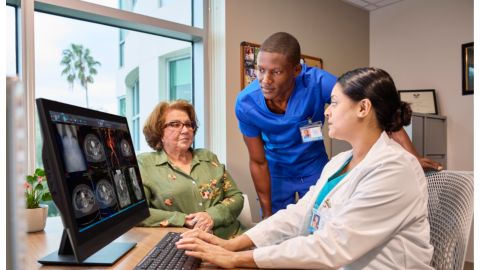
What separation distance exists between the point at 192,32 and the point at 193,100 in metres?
0.53

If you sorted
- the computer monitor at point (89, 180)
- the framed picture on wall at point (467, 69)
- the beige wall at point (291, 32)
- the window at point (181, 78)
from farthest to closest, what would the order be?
the framed picture on wall at point (467, 69) → the window at point (181, 78) → the beige wall at point (291, 32) → the computer monitor at point (89, 180)

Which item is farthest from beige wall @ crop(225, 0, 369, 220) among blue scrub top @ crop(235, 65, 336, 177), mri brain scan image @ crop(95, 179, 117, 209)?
mri brain scan image @ crop(95, 179, 117, 209)

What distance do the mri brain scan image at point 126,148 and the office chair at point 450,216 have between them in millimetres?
944

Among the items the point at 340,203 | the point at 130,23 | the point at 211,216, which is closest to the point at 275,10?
the point at 130,23

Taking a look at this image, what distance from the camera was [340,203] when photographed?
1.12m

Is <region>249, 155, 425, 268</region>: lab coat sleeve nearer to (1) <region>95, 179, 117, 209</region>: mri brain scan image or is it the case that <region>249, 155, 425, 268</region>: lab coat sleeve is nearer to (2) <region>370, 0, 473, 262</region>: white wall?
(1) <region>95, 179, 117, 209</region>: mri brain scan image

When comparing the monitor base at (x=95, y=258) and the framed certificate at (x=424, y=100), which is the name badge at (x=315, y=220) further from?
the framed certificate at (x=424, y=100)

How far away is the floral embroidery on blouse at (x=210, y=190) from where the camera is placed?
1885 millimetres

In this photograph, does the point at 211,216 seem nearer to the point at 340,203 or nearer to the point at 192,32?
the point at 340,203

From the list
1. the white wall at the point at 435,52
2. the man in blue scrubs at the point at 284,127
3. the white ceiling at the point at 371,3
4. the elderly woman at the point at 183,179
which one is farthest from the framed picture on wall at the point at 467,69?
the elderly woman at the point at 183,179

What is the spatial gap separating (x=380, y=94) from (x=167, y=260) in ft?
2.56

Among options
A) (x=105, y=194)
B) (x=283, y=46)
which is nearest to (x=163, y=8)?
(x=283, y=46)

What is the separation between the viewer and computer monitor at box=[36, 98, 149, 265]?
0.83 metres

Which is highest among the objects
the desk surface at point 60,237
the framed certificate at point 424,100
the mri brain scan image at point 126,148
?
the framed certificate at point 424,100
